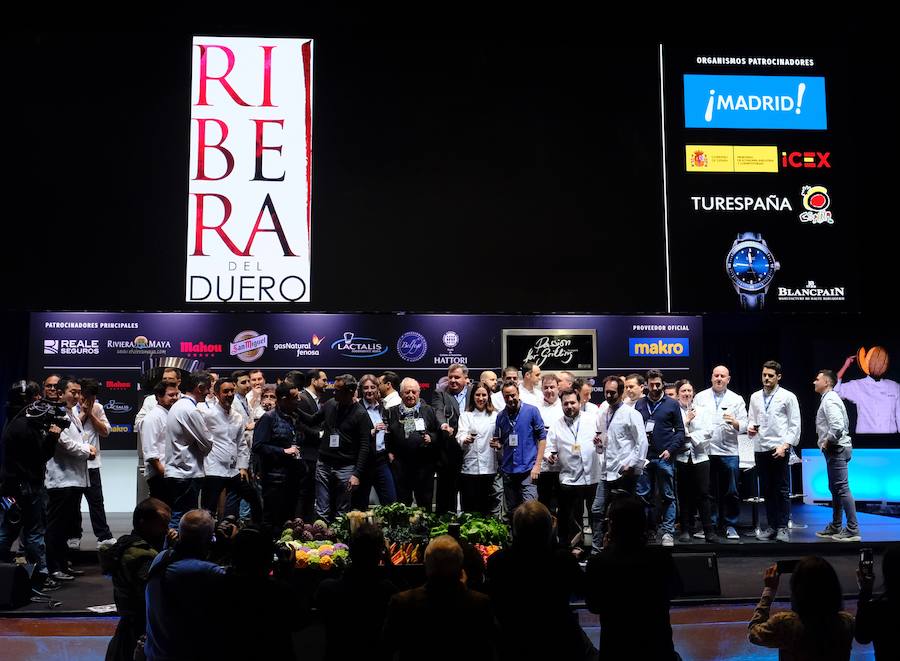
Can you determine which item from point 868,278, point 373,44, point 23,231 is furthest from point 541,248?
point 23,231

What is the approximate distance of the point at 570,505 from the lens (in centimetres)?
777

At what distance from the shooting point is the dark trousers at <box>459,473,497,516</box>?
798cm

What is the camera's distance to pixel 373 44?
10734 millimetres

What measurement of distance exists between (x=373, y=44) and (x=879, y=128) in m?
7.09

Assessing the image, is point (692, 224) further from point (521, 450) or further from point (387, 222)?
point (521, 450)

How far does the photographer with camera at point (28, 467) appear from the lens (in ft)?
20.4

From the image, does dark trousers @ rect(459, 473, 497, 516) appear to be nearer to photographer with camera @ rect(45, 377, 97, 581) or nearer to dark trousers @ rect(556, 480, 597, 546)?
dark trousers @ rect(556, 480, 597, 546)

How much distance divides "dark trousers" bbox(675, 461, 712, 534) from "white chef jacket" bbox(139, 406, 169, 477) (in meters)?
4.69

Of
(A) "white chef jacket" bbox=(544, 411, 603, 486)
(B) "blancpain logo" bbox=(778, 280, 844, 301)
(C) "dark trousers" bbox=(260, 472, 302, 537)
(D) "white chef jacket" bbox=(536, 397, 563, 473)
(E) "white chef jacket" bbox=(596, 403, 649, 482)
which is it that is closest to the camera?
(E) "white chef jacket" bbox=(596, 403, 649, 482)

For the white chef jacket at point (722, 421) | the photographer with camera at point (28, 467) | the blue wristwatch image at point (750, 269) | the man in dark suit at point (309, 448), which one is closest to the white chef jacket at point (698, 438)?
the white chef jacket at point (722, 421)

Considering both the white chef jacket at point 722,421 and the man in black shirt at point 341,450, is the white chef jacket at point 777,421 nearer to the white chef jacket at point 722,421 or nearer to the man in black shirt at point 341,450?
the white chef jacket at point 722,421

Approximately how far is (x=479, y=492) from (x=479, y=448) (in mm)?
427

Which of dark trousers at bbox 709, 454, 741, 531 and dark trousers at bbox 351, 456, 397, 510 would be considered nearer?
dark trousers at bbox 351, 456, 397, 510

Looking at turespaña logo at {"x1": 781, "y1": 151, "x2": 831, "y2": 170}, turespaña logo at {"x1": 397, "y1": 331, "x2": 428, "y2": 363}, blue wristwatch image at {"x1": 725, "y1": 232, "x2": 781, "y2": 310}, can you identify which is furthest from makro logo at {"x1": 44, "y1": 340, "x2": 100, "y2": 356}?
turespaña logo at {"x1": 781, "y1": 151, "x2": 831, "y2": 170}
